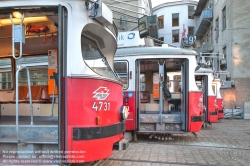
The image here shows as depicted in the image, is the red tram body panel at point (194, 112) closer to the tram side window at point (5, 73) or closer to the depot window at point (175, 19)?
the tram side window at point (5, 73)

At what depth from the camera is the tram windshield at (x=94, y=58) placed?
4219mm

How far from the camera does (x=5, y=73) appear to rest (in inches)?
262

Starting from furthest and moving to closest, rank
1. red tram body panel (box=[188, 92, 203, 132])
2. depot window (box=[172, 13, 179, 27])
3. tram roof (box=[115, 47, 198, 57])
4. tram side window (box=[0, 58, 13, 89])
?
1. depot window (box=[172, 13, 179, 27])
2. tram roof (box=[115, 47, 198, 57])
3. red tram body panel (box=[188, 92, 203, 132])
4. tram side window (box=[0, 58, 13, 89])

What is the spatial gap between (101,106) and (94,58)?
0.82 metres

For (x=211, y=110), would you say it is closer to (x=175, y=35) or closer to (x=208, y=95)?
(x=208, y=95)

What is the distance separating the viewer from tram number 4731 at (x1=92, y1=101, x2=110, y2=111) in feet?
13.1

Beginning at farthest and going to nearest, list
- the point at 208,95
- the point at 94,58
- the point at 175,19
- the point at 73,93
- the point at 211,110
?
1. the point at 175,19
2. the point at 211,110
3. the point at 208,95
4. the point at 94,58
5. the point at 73,93

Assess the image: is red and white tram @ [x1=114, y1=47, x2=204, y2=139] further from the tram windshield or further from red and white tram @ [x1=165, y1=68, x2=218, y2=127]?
red and white tram @ [x1=165, y1=68, x2=218, y2=127]

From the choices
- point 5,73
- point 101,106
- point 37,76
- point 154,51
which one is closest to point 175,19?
point 154,51

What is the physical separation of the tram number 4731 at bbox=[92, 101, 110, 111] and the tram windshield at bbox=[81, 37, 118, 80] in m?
0.48

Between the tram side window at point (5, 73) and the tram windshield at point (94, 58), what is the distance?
293cm

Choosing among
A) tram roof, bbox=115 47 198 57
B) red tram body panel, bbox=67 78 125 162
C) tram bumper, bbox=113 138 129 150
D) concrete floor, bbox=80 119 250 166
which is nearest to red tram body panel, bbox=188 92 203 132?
concrete floor, bbox=80 119 250 166

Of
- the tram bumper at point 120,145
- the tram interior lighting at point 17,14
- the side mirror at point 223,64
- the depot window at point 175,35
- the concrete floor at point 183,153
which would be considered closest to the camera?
the tram interior lighting at point 17,14

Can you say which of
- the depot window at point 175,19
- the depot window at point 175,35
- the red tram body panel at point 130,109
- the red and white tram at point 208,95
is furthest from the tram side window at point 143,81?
the depot window at point 175,19
